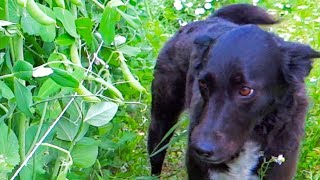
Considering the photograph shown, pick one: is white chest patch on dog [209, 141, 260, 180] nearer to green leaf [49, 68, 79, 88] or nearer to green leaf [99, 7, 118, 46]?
green leaf [99, 7, 118, 46]

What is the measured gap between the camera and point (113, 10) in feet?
8.13

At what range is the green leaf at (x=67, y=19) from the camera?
2.46m

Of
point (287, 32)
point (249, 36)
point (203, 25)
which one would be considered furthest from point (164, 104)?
point (287, 32)

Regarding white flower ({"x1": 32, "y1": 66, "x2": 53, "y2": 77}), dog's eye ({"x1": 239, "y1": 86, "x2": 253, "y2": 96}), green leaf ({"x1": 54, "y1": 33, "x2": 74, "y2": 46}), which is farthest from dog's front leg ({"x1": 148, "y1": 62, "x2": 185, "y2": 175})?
white flower ({"x1": 32, "y1": 66, "x2": 53, "y2": 77})

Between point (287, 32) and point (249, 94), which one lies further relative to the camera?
point (287, 32)

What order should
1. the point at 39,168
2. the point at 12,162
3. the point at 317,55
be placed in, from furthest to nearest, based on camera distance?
1. the point at 317,55
2. the point at 39,168
3. the point at 12,162

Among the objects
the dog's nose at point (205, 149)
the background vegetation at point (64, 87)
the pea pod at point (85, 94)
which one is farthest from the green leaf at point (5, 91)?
the dog's nose at point (205, 149)

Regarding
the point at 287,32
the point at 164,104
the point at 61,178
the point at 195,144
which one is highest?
the point at 61,178

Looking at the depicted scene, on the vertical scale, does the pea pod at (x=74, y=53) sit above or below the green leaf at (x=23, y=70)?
below

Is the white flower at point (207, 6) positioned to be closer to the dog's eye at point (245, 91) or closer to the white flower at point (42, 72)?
the dog's eye at point (245, 91)

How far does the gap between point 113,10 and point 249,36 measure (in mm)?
731

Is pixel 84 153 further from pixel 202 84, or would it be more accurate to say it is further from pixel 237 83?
pixel 237 83

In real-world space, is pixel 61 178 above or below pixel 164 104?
above

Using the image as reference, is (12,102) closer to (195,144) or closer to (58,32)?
(58,32)
